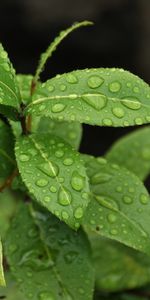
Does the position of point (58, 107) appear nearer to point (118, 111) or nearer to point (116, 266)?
point (118, 111)

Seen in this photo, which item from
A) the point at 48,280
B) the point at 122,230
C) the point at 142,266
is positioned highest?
the point at 122,230

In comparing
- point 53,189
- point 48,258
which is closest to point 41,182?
point 53,189

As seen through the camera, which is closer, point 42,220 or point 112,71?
point 112,71

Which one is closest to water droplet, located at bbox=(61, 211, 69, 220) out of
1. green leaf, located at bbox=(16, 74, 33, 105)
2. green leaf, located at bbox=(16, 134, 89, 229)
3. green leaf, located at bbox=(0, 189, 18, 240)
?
green leaf, located at bbox=(16, 134, 89, 229)

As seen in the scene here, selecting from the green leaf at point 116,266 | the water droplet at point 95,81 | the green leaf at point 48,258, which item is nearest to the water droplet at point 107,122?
the water droplet at point 95,81

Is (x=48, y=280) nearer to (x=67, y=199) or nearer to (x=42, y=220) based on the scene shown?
(x=42, y=220)

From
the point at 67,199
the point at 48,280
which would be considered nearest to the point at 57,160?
the point at 67,199
